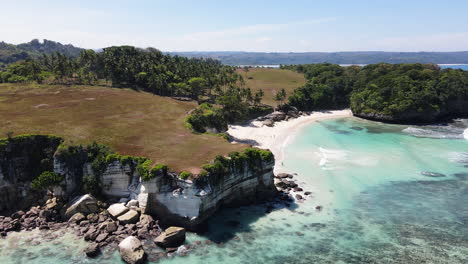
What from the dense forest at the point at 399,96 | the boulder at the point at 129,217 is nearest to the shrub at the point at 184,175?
the boulder at the point at 129,217

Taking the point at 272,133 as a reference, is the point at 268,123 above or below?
above

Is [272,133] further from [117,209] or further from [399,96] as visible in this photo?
[117,209]

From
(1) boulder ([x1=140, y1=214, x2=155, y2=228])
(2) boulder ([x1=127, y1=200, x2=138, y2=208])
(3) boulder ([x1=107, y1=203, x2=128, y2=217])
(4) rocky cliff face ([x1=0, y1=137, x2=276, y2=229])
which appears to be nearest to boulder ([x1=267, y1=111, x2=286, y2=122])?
(4) rocky cliff face ([x1=0, y1=137, x2=276, y2=229])

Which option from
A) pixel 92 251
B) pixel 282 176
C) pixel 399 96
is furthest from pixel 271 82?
pixel 92 251

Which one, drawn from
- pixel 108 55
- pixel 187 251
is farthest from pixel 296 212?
pixel 108 55

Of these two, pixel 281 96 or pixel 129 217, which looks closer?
pixel 129 217

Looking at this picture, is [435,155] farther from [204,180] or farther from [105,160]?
[105,160]
